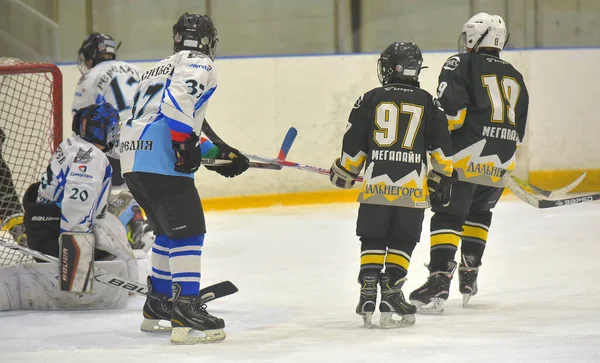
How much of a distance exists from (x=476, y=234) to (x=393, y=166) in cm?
74

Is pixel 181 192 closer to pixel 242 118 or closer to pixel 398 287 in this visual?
pixel 398 287

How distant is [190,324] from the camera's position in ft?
12.1

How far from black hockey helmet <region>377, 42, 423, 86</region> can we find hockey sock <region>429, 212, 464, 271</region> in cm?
59

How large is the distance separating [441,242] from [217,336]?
1.02m

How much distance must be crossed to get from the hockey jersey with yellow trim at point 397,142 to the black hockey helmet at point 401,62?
0.04 meters

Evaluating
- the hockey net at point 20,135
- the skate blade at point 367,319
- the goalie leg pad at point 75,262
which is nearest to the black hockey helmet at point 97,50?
the hockey net at point 20,135

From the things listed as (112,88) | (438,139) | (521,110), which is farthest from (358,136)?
(112,88)

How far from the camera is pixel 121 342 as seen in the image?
3730 mm

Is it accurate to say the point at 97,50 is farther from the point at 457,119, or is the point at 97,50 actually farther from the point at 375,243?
the point at 375,243

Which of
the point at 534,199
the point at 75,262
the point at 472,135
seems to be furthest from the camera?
the point at 534,199

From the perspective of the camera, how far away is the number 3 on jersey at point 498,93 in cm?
433

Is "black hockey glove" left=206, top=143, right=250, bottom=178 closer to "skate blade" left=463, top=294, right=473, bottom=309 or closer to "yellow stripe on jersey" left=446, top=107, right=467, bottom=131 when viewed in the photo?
"yellow stripe on jersey" left=446, top=107, right=467, bottom=131

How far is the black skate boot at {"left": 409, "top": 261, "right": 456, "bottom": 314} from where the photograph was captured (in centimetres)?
422

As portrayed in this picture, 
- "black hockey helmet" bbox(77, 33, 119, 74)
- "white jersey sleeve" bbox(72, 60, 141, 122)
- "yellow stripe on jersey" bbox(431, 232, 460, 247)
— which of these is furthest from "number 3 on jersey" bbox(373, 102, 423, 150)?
"black hockey helmet" bbox(77, 33, 119, 74)
